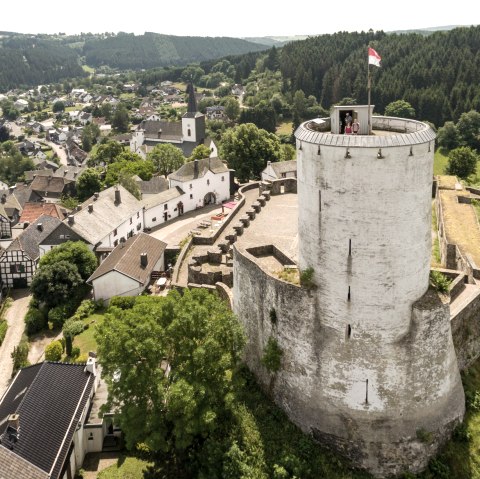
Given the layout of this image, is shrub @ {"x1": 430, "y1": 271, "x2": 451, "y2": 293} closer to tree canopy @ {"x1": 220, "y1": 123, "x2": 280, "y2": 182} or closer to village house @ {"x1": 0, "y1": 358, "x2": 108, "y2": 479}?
village house @ {"x1": 0, "y1": 358, "x2": 108, "y2": 479}

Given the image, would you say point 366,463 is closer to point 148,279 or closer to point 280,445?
point 280,445

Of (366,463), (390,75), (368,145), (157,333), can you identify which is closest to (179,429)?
(157,333)

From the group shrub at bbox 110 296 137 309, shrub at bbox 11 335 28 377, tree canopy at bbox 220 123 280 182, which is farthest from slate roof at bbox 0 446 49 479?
tree canopy at bbox 220 123 280 182

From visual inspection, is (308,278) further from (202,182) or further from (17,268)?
(202,182)

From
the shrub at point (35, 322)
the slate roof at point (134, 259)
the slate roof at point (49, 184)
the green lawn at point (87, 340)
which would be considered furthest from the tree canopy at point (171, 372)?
the slate roof at point (49, 184)

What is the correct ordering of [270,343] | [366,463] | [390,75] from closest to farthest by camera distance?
[366,463] → [270,343] → [390,75]

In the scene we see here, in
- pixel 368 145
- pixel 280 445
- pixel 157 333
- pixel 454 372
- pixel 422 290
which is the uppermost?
pixel 368 145
